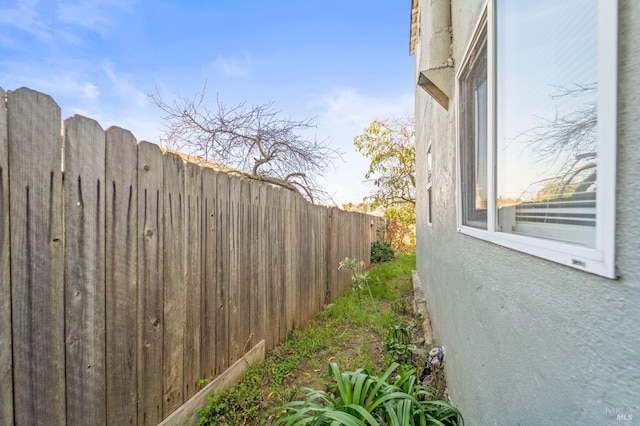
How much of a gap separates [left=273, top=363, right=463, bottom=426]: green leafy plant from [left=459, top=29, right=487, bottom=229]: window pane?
1.20 m

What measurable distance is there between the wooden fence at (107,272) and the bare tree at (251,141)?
104 inches

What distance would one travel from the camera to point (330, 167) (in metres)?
6.04

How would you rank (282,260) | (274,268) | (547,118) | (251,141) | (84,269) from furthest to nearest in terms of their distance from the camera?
(251,141), (282,260), (274,268), (84,269), (547,118)

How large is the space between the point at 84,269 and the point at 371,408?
6.09 ft

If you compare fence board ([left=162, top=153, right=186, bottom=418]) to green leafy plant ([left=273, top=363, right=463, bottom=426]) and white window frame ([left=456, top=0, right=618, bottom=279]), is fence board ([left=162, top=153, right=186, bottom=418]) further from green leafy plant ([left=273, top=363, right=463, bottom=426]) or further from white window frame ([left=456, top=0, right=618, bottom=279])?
white window frame ([left=456, top=0, right=618, bottom=279])

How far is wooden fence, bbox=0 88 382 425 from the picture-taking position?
1.29 m

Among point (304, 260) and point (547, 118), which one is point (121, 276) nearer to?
point (547, 118)

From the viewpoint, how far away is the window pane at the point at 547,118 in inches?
29.6

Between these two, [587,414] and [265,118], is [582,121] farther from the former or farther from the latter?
[265,118]

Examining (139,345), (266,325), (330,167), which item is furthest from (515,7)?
(330,167)

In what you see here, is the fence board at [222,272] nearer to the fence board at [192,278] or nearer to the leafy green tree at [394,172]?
the fence board at [192,278]

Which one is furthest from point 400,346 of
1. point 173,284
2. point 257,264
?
point 173,284

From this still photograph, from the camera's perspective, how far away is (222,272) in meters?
2.64

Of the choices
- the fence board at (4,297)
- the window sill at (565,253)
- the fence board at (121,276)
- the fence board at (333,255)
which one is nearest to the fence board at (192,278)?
the fence board at (121,276)
